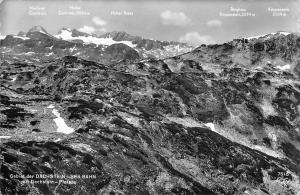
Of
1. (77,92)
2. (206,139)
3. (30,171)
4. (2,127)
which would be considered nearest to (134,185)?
(30,171)

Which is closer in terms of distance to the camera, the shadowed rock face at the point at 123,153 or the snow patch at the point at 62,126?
the shadowed rock face at the point at 123,153

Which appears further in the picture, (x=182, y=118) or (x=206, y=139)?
(x=182, y=118)

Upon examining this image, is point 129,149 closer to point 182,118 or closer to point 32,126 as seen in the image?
point 32,126

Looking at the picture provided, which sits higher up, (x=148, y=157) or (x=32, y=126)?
(x=32, y=126)

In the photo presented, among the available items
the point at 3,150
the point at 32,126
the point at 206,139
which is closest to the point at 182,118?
the point at 206,139

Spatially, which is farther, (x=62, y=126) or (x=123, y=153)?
(x=62, y=126)

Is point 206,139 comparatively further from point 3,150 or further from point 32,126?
point 3,150

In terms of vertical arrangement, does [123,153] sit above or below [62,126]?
below

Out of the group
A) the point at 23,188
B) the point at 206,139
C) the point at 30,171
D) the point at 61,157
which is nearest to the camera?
the point at 23,188

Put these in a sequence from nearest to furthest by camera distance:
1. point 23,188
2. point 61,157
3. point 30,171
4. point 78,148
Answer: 1. point 23,188
2. point 30,171
3. point 61,157
4. point 78,148

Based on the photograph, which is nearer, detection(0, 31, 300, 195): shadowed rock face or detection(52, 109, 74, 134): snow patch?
detection(0, 31, 300, 195): shadowed rock face
